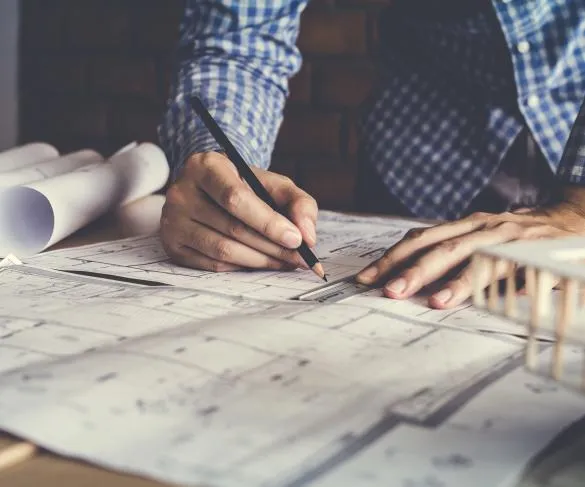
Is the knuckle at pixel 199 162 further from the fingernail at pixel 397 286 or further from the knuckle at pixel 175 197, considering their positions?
the fingernail at pixel 397 286

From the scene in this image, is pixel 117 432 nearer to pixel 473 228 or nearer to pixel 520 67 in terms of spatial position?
pixel 473 228

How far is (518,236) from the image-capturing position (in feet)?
2.21

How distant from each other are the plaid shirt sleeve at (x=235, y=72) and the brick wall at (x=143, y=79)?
74 cm

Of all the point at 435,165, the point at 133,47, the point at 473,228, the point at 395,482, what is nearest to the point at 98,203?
the point at 473,228

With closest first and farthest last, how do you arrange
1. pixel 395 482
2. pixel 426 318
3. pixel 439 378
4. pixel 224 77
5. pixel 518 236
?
pixel 395 482
pixel 439 378
pixel 426 318
pixel 518 236
pixel 224 77

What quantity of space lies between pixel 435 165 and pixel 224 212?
562 mm

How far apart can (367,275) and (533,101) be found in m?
0.58

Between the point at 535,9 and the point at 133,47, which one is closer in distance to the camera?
the point at 535,9

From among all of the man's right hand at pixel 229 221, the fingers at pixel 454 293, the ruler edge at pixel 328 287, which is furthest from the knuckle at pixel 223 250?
the fingers at pixel 454 293

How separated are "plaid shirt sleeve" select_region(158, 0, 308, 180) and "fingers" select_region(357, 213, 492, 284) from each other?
0.35m

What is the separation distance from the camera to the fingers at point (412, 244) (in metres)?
0.65

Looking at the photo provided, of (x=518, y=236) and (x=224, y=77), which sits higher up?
(x=224, y=77)

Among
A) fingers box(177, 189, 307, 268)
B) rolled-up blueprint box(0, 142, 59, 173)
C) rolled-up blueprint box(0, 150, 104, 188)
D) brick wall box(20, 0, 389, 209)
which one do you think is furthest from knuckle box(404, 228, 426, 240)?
brick wall box(20, 0, 389, 209)

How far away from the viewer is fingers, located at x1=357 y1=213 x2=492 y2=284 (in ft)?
2.13
